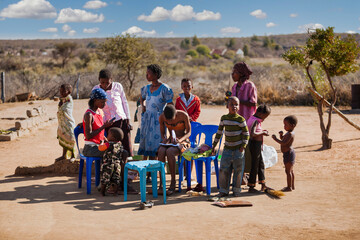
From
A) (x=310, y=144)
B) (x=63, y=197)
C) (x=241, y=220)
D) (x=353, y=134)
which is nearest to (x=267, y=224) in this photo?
A: (x=241, y=220)

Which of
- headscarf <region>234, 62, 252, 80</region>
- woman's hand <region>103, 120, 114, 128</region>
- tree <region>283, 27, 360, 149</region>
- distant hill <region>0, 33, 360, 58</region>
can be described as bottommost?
woman's hand <region>103, 120, 114, 128</region>

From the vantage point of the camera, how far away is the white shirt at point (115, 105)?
7121 millimetres

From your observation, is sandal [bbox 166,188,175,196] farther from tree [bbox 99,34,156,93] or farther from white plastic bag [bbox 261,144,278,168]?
tree [bbox 99,34,156,93]

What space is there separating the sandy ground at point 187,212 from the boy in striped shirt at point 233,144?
319 mm

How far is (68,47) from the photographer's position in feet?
163

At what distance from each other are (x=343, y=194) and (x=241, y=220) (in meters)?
2.09

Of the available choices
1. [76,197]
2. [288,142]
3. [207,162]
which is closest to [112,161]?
[76,197]

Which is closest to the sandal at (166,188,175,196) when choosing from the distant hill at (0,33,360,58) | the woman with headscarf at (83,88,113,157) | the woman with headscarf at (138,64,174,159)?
the woman with headscarf at (138,64,174,159)

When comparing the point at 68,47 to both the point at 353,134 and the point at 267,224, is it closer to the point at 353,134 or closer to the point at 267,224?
the point at 353,134

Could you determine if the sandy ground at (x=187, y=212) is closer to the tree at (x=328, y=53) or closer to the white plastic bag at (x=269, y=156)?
the white plastic bag at (x=269, y=156)

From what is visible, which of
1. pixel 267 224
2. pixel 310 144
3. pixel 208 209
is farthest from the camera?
pixel 310 144

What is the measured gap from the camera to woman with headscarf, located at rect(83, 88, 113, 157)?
6.60 metres

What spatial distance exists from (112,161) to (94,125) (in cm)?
64

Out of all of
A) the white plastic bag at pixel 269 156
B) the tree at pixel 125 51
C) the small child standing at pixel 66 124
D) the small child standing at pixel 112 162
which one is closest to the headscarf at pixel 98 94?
the small child standing at pixel 112 162
